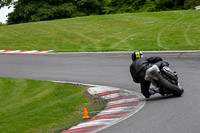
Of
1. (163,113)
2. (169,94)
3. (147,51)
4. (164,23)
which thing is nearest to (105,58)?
(147,51)

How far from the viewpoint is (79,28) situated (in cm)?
3334

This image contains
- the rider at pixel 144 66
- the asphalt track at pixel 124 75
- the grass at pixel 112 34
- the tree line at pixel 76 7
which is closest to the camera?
the asphalt track at pixel 124 75

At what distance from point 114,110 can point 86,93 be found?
104 inches

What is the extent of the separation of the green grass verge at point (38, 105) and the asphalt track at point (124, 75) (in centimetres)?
126

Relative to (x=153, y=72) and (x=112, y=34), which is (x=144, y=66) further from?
(x=112, y=34)

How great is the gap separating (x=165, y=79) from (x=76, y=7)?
147 ft

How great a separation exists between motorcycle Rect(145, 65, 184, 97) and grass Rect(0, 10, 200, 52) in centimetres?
1167

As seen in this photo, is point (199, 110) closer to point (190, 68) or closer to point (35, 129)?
point (35, 129)

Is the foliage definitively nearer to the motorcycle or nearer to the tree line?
the tree line

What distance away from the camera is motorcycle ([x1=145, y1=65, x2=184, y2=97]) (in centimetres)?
953

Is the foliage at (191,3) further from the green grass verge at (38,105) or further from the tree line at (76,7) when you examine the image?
the green grass verge at (38,105)

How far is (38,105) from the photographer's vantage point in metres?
10.5

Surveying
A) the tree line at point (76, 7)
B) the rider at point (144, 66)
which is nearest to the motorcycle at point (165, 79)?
the rider at point (144, 66)

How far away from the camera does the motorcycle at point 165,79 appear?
953cm
